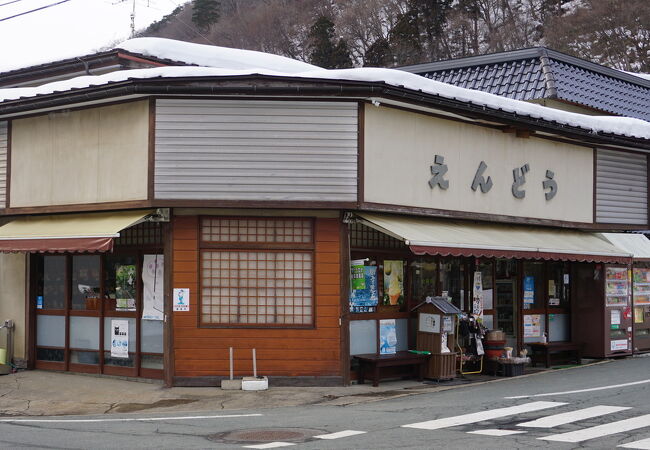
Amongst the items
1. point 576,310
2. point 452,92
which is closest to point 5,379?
point 452,92

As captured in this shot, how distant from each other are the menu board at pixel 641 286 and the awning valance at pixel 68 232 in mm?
13575

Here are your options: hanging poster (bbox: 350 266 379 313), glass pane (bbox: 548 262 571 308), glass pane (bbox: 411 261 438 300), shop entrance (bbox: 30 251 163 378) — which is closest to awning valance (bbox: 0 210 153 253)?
shop entrance (bbox: 30 251 163 378)

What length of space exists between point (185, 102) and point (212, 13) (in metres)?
63.0

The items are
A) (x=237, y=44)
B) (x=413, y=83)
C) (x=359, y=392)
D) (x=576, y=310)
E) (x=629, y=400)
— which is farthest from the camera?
(x=237, y=44)

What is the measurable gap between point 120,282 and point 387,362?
17.9 ft

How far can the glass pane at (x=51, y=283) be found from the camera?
17188 millimetres

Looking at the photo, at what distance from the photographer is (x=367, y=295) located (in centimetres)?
1570

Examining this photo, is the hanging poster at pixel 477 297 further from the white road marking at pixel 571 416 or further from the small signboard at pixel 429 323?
the white road marking at pixel 571 416

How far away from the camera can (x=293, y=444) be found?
9414 millimetres

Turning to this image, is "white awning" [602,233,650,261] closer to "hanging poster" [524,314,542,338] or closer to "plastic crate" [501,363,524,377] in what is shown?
"hanging poster" [524,314,542,338]

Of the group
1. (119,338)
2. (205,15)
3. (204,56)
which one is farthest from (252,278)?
(205,15)

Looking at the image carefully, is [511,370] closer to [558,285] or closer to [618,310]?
[558,285]

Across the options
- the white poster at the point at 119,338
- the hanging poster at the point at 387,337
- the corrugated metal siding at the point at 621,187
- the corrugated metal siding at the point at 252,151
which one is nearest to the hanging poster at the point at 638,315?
the corrugated metal siding at the point at 621,187

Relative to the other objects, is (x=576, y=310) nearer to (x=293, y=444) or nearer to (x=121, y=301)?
(x=121, y=301)
